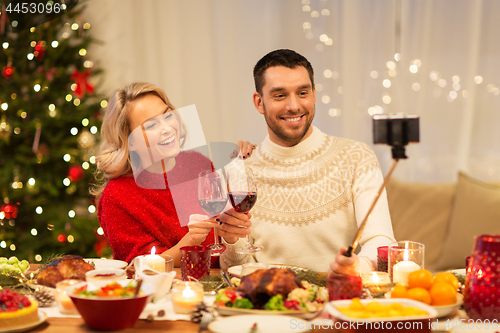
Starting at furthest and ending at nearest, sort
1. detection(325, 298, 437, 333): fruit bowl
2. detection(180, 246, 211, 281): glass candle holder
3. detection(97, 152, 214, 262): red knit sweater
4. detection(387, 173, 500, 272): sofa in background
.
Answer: detection(387, 173, 500, 272): sofa in background
detection(97, 152, 214, 262): red knit sweater
detection(180, 246, 211, 281): glass candle holder
detection(325, 298, 437, 333): fruit bowl

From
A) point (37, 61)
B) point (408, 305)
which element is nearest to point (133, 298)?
point (408, 305)

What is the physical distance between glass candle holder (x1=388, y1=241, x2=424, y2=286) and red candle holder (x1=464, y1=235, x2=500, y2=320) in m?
0.17

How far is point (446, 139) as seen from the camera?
125 inches

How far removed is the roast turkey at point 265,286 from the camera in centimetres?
105

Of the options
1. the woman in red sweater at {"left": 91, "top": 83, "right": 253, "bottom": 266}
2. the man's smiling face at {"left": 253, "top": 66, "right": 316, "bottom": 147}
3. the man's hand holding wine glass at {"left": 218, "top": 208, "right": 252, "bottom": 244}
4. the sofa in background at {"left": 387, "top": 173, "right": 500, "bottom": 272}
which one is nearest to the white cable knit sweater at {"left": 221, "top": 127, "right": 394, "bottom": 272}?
the man's smiling face at {"left": 253, "top": 66, "right": 316, "bottom": 147}

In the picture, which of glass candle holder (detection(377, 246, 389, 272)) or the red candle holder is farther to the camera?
glass candle holder (detection(377, 246, 389, 272))

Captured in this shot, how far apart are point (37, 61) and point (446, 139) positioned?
3.14m

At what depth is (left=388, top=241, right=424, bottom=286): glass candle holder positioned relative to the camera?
1180 millimetres

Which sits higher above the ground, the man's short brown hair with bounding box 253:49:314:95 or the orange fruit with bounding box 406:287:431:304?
the man's short brown hair with bounding box 253:49:314:95

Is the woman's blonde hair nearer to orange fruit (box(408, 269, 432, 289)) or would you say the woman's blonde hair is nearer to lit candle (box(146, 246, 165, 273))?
lit candle (box(146, 246, 165, 273))

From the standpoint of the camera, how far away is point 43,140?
3.48 m

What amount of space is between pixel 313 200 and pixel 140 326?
1160 millimetres

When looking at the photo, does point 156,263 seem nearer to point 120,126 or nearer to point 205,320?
point 205,320

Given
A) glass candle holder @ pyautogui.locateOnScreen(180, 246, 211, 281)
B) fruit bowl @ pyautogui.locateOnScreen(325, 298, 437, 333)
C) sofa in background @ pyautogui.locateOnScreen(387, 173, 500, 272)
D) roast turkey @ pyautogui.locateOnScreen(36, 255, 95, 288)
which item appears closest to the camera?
fruit bowl @ pyautogui.locateOnScreen(325, 298, 437, 333)
